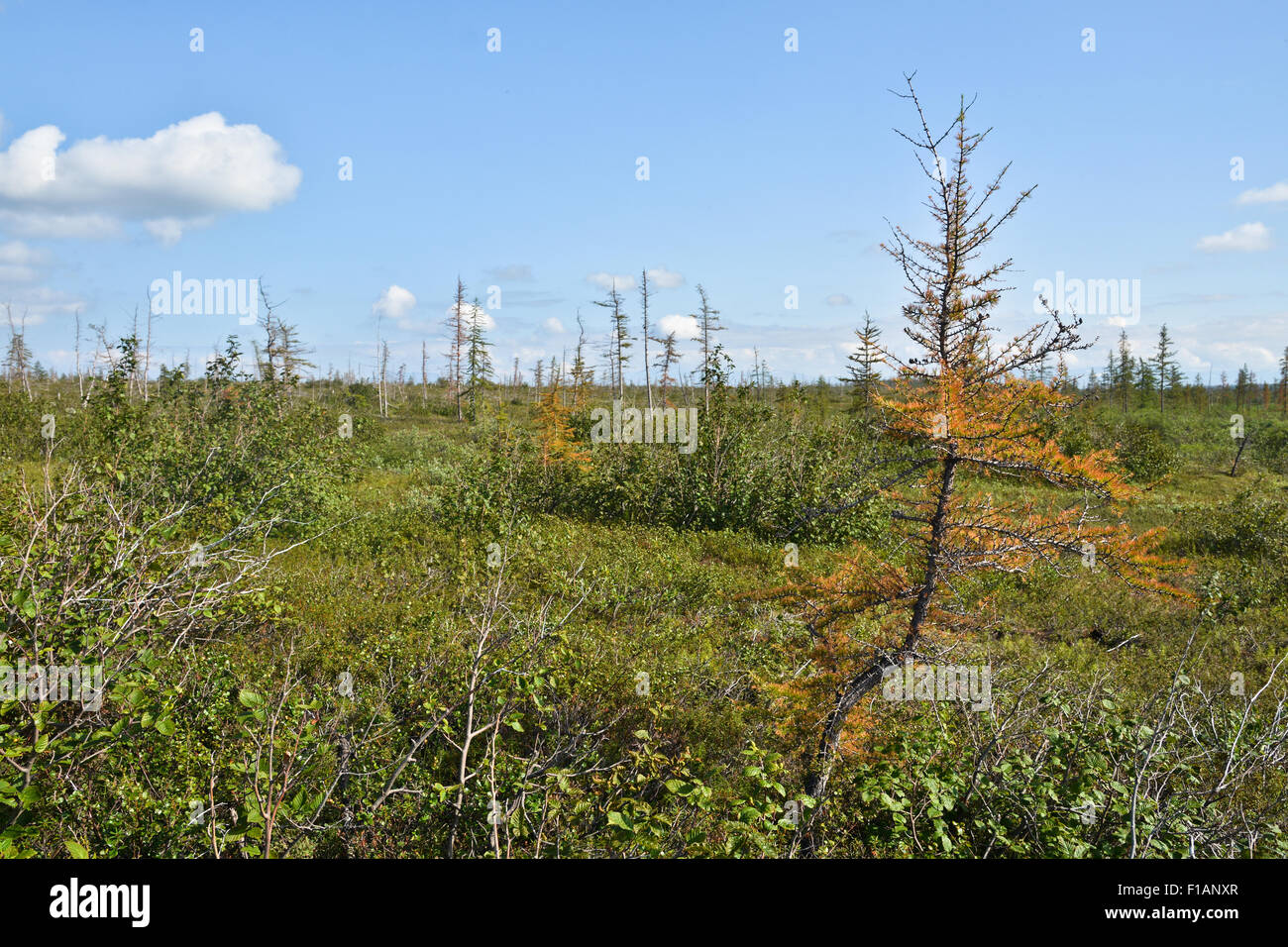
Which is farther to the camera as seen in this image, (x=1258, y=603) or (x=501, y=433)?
(x=501, y=433)

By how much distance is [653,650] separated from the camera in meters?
8.84

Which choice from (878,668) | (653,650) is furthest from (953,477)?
(653,650)

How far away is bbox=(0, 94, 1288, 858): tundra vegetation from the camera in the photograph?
4355mm

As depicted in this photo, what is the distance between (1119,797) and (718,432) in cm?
1127

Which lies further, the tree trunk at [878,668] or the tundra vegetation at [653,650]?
the tree trunk at [878,668]

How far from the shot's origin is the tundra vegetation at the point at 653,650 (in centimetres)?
436

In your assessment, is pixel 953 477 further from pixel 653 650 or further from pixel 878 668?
pixel 653 650

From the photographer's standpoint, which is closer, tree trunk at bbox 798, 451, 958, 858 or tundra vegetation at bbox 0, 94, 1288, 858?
tundra vegetation at bbox 0, 94, 1288, 858

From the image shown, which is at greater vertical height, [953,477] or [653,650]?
[953,477]

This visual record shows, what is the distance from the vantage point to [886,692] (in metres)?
5.90

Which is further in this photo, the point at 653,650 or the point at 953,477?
the point at 653,650
